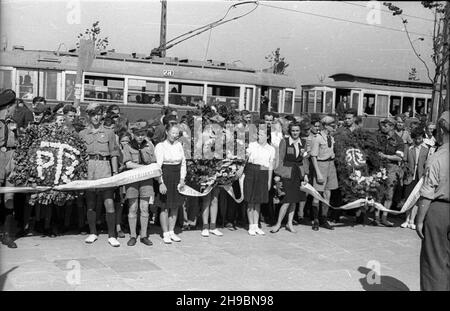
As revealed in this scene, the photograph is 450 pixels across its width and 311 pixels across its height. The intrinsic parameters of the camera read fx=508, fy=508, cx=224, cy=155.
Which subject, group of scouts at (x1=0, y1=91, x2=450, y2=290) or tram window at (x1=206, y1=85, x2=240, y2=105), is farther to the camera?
tram window at (x1=206, y1=85, x2=240, y2=105)

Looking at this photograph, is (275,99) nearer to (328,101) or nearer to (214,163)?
(328,101)

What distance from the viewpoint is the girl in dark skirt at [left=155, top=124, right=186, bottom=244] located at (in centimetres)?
755

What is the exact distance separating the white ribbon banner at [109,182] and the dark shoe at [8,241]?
626mm

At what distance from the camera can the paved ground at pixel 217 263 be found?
5660 mm

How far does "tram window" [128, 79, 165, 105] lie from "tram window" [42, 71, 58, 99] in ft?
7.32

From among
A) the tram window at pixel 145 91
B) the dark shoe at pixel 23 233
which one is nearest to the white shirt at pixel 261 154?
the dark shoe at pixel 23 233

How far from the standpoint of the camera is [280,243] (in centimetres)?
785

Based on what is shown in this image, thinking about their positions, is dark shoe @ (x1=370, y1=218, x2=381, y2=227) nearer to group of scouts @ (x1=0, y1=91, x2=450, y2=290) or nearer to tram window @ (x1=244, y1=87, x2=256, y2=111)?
group of scouts @ (x1=0, y1=91, x2=450, y2=290)

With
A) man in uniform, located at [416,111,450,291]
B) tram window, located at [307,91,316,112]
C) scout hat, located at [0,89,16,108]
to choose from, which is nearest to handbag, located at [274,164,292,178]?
man in uniform, located at [416,111,450,291]

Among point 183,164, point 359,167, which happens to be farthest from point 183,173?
point 359,167

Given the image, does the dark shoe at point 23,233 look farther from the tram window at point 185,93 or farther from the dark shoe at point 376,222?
the tram window at point 185,93

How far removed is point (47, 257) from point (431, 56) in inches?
486
